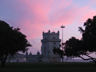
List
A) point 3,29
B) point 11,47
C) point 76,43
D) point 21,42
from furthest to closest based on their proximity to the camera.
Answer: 1. point 76,43
2. point 21,42
3. point 11,47
4. point 3,29

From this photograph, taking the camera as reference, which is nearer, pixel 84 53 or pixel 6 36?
pixel 6 36

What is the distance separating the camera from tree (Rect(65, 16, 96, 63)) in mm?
66625

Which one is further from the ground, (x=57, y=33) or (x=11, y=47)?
(x=57, y=33)

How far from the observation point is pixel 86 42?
67375mm

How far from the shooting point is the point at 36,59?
617 feet

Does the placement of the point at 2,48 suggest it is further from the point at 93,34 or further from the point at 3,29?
the point at 93,34

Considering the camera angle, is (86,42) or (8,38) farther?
(86,42)

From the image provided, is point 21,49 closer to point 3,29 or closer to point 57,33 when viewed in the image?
point 3,29

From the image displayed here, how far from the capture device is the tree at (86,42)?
6662 centimetres

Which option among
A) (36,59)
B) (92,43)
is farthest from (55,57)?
(92,43)

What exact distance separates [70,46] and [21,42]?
48.8 ft

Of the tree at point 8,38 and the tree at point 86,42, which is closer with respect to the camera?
the tree at point 8,38

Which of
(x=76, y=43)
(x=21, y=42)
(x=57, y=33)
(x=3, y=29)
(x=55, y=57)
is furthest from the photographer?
(x=57, y=33)

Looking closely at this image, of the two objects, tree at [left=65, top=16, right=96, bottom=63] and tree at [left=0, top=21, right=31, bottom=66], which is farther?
tree at [left=65, top=16, right=96, bottom=63]
